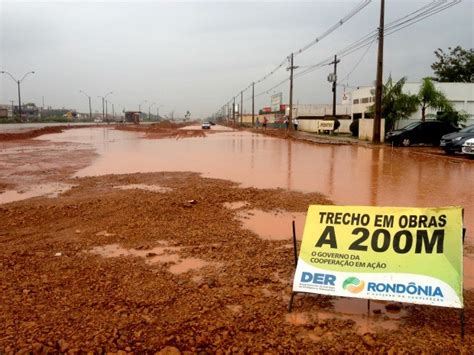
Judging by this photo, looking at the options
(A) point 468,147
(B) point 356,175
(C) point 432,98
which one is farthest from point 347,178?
(C) point 432,98

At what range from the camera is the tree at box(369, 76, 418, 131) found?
29844 millimetres

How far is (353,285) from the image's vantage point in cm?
374

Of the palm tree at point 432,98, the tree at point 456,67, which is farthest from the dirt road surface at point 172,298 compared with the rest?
the tree at point 456,67

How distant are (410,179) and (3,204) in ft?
33.9

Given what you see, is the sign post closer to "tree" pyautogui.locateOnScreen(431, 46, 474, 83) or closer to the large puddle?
the large puddle

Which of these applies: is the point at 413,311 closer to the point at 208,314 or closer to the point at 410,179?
the point at 208,314

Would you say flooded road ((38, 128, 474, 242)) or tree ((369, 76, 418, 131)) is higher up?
tree ((369, 76, 418, 131))

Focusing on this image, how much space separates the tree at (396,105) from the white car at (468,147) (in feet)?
40.9

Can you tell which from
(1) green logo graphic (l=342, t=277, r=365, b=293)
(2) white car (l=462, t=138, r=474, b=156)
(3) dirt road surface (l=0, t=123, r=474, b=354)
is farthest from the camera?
(2) white car (l=462, t=138, r=474, b=156)

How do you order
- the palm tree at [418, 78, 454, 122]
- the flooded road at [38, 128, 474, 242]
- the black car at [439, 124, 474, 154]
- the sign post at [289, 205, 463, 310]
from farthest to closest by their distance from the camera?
the palm tree at [418, 78, 454, 122] < the black car at [439, 124, 474, 154] < the flooded road at [38, 128, 474, 242] < the sign post at [289, 205, 463, 310]

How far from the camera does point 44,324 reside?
3541 mm

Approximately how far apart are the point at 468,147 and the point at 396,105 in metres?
13.0

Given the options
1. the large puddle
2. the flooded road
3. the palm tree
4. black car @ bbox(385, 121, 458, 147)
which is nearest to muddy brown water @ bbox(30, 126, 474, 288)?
the flooded road

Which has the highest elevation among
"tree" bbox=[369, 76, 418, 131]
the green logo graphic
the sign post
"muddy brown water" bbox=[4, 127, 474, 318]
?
"tree" bbox=[369, 76, 418, 131]
